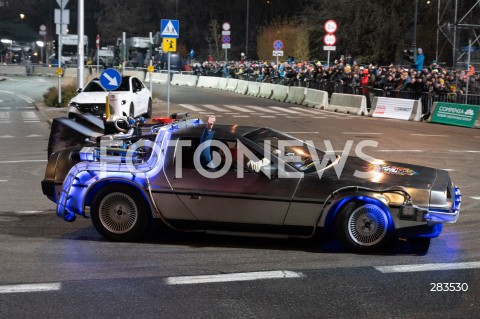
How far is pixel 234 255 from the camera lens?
7.66m

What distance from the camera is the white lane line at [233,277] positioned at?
6656 mm

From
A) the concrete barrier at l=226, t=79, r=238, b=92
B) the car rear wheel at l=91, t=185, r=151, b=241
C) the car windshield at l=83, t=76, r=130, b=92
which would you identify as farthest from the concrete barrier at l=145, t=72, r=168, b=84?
the car rear wheel at l=91, t=185, r=151, b=241

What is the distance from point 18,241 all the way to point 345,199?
375cm

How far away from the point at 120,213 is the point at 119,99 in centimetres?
1384

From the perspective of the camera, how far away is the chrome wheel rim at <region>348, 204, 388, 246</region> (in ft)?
24.8

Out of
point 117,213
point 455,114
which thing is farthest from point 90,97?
point 117,213

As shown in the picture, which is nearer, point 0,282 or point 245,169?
point 0,282

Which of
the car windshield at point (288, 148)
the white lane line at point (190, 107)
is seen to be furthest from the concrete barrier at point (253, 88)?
the car windshield at point (288, 148)

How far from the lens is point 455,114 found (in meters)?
25.2

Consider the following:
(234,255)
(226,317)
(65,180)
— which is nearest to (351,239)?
(234,255)

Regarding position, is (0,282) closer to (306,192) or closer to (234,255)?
(234,255)

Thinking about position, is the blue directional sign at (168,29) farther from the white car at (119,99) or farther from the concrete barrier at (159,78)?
the concrete barrier at (159,78)

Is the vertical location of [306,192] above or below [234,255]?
above

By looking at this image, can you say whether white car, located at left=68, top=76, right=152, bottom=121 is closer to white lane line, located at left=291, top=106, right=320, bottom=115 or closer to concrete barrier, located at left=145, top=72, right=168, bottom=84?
white lane line, located at left=291, top=106, right=320, bottom=115
